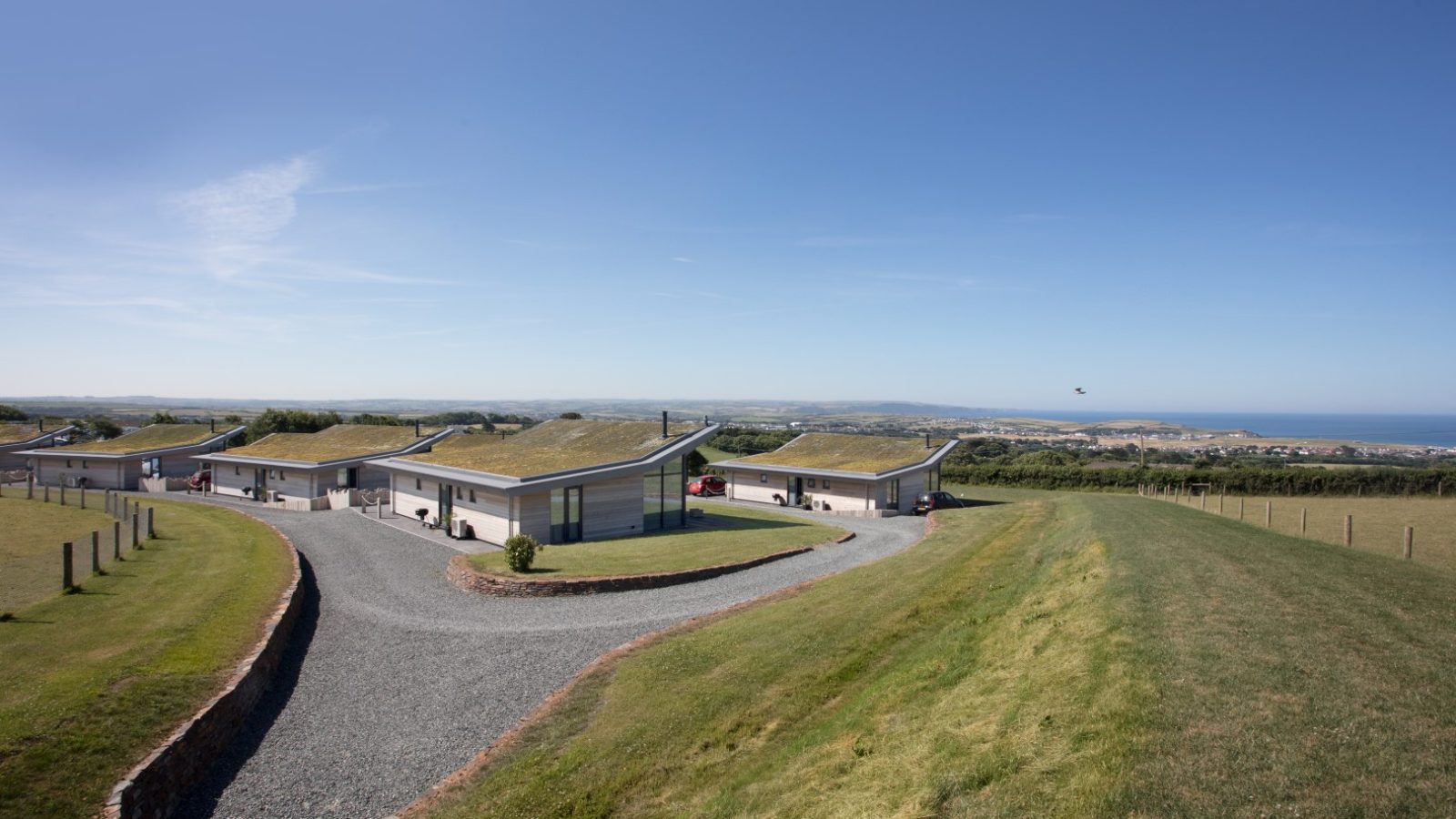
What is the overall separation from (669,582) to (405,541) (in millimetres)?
12135

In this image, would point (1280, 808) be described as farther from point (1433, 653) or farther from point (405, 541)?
point (405, 541)

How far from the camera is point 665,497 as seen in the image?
29.8m

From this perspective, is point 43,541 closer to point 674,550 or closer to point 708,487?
point 674,550

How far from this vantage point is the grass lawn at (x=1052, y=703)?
19.1ft

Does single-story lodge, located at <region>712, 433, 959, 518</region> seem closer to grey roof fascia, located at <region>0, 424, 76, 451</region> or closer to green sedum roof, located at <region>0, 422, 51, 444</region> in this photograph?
grey roof fascia, located at <region>0, 424, 76, 451</region>

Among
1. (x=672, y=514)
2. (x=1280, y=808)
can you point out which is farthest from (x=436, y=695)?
(x=672, y=514)

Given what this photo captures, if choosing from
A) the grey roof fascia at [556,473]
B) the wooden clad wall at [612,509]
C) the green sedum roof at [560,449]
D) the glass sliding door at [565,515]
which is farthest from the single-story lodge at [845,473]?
the glass sliding door at [565,515]

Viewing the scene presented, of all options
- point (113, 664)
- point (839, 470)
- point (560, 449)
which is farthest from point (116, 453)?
point (839, 470)

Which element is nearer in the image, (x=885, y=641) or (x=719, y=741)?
(x=719, y=741)

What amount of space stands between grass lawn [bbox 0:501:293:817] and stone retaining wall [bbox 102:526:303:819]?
200 mm

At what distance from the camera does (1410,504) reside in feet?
127

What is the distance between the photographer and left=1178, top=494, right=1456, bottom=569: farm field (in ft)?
74.4

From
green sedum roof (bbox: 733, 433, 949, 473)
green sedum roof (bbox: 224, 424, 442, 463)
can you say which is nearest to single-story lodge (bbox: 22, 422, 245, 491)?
green sedum roof (bbox: 224, 424, 442, 463)

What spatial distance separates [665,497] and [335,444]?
77.6 ft
